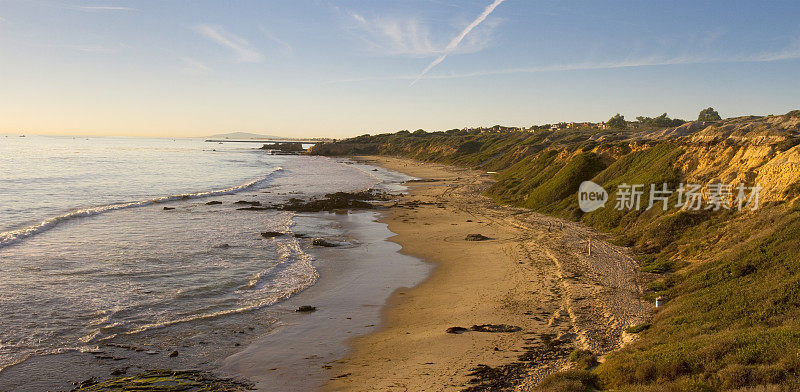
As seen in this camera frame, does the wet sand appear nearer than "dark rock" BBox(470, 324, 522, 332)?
Yes

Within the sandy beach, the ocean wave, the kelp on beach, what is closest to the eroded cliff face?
the sandy beach

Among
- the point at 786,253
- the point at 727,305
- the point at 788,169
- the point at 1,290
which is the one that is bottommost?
the point at 1,290

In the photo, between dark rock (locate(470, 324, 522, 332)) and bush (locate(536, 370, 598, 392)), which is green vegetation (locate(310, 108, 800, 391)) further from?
dark rock (locate(470, 324, 522, 332))

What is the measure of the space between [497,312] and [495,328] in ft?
4.93

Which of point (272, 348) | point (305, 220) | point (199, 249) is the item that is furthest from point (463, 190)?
point (272, 348)

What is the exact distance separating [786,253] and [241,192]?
162 feet

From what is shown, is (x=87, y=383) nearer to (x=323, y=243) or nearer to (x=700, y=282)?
(x=323, y=243)

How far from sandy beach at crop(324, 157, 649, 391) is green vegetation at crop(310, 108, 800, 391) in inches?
40.2

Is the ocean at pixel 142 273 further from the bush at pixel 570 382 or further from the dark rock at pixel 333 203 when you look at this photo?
the bush at pixel 570 382

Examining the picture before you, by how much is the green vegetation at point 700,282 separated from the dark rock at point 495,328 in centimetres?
260

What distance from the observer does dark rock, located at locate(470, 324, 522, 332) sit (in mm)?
13797

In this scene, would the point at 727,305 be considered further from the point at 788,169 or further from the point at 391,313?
the point at 788,169

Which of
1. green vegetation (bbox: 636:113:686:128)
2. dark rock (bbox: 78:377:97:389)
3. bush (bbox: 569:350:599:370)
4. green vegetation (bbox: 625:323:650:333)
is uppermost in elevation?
green vegetation (bbox: 636:113:686:128)

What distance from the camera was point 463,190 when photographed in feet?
174
